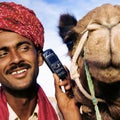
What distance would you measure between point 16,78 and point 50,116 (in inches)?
36.0

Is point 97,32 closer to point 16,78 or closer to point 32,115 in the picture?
point 16,78

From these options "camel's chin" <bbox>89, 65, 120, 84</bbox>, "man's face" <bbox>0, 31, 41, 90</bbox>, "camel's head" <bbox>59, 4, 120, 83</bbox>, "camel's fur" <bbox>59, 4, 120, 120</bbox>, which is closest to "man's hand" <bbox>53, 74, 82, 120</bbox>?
"camel's fur" <bbox>59, 4, 120, 120</bbox>

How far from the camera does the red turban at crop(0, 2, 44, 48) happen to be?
5.06 meters

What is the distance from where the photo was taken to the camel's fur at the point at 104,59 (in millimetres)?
3713

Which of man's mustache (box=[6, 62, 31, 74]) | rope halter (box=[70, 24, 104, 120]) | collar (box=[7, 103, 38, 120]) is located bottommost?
collar (box=[7, 103, 38, 120])

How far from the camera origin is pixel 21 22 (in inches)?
206

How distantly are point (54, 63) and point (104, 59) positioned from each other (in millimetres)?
1270

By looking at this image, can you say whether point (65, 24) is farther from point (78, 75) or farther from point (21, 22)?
point (78, 75)

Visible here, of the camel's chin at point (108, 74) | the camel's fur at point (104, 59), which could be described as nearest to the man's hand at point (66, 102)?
the camel's fur at point (104, 59)

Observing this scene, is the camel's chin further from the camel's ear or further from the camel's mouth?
the camel's ear

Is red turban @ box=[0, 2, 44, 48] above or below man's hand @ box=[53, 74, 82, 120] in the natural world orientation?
above

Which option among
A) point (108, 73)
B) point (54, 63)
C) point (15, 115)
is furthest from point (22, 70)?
point (108, 73)

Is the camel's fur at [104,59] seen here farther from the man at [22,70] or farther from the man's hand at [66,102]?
the man at [22,70]

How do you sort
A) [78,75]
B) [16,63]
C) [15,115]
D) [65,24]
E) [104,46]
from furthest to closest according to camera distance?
[65,24], [15,115], [16,63], [78,75], [104,46]
